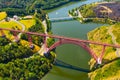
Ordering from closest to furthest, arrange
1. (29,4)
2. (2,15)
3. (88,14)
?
(2,15) → (88,14) → (29,4)

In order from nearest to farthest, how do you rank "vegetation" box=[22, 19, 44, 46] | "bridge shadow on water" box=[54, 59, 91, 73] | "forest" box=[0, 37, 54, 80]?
"forest" box=[0, 37, 54, 80] < "bridge shadow on water" box=[54, 59, 91, 73] < "vegetation" box=[22, 19, 44, 46]

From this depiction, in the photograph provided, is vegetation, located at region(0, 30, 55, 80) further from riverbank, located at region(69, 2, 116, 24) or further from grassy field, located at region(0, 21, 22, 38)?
riverbank, located at region(69, 2, 116, 24)

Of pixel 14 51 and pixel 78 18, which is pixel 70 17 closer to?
pixel 78 18

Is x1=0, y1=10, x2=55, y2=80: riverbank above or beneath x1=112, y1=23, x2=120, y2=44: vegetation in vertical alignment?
beneath

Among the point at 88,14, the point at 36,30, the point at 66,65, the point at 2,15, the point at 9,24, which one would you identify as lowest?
the point at 66,65

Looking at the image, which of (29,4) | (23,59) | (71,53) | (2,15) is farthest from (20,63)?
(29,4)

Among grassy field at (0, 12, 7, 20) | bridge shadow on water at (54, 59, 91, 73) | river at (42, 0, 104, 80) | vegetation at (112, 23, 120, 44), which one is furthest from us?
grassy field at (0, 12, 7, 20)

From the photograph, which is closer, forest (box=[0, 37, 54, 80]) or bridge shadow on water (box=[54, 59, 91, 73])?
forest (box=[0, 37, 54, 80])

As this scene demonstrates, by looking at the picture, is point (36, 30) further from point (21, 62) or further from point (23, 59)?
point (21, 62)

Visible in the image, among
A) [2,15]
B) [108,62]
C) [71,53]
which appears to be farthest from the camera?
[2,15]

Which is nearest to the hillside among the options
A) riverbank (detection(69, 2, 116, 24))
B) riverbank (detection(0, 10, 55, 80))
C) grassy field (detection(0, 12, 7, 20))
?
grassy field (detection(0, 12, 7, 20))

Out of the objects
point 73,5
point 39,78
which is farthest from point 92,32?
point 73,5
